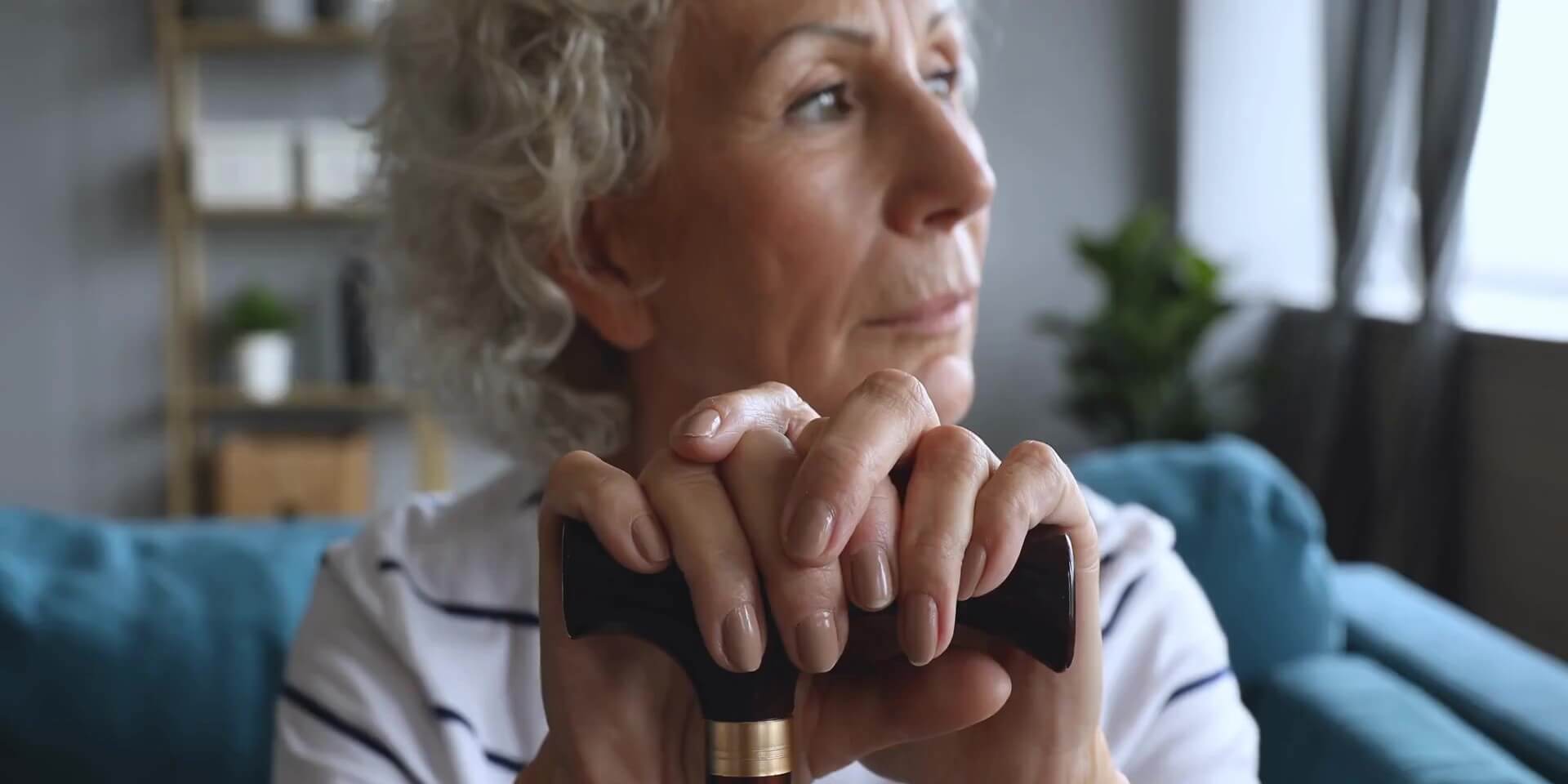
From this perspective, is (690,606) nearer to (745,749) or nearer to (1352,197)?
(745,749)

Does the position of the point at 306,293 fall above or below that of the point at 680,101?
below

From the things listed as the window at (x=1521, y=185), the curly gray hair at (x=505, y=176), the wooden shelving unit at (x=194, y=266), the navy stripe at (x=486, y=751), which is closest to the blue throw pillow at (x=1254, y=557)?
the curly gray hair at (x=505, y=176)

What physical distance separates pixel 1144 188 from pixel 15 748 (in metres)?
4.14

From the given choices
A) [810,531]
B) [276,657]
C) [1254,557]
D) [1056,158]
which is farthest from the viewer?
[1056,158]

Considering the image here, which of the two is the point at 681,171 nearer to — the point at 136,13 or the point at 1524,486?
the point at 1524,486

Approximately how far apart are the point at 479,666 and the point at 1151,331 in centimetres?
322

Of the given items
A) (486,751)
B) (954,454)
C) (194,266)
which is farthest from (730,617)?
(194,266)

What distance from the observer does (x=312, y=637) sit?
0.96 meters

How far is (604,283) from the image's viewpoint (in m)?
0.99

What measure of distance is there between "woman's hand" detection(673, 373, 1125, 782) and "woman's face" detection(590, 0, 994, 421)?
29 centimetres

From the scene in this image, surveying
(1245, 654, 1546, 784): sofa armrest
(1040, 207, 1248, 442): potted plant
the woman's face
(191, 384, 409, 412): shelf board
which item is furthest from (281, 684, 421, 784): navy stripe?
(191, 384, 409, 412): shelf board

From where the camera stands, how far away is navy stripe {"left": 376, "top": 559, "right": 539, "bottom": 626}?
975 mm

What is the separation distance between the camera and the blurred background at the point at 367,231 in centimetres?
385

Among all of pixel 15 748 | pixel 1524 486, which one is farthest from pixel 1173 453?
pixel 1524 486
